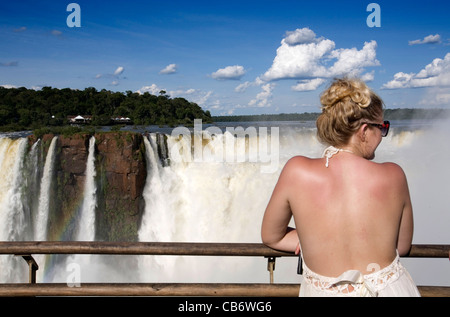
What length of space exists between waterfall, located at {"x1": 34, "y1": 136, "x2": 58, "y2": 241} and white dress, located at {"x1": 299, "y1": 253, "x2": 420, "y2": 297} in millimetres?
14699

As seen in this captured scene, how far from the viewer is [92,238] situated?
1453cm

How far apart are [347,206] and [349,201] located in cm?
Answer: 2

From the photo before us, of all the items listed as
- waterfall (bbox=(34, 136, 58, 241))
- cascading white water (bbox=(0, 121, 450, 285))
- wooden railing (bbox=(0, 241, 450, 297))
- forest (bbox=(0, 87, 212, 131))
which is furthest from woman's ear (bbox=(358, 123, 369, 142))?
forest (bbox=(0, 87, 212, 131))

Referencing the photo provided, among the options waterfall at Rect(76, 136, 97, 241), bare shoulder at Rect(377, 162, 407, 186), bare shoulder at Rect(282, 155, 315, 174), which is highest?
bare shoulder at Rect(282, 155, 315, 174)

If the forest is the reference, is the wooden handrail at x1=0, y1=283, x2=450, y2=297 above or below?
below

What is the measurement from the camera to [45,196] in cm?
1480

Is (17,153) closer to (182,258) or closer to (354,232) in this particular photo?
(182,258)

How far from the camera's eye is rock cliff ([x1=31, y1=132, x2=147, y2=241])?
581 inches

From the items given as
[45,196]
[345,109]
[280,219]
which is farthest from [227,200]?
[345,109]

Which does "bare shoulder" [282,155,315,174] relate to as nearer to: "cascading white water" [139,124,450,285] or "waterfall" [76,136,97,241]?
"cascading white water" [139,124,450,285]

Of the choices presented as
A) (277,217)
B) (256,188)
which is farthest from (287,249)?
(256,188)

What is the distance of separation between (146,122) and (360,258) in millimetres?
31597

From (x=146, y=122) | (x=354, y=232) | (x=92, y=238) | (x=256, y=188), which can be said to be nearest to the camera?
(x=354, y=232)

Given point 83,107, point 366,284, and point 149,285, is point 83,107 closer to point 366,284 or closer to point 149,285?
point 149,285
